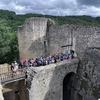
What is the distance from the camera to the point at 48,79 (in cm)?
1576

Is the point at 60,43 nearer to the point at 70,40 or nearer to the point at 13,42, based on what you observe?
the point at 70,40

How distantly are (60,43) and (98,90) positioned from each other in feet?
17.1

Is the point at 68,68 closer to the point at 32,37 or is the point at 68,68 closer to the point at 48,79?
the point at 48,79

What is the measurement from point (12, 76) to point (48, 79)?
7.59ft

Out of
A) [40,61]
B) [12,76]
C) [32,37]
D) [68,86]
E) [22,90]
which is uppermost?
[32,37]

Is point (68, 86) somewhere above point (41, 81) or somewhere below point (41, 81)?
below

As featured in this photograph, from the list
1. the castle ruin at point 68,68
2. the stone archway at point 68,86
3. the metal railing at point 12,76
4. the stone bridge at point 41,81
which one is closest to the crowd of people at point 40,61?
the metal railing at point 12,76

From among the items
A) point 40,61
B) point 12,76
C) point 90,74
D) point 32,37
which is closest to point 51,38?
point 32,37

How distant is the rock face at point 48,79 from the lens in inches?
599

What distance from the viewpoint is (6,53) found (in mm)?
26250

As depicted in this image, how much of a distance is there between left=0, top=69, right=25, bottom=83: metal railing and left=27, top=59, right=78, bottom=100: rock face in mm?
625

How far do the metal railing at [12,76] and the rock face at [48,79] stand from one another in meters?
0.62

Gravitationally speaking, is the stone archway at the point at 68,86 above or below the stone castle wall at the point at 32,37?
below

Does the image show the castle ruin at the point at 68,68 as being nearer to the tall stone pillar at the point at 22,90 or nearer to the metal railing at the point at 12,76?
the metal railing at the point at 12,76
